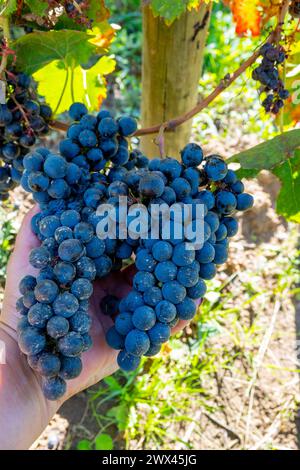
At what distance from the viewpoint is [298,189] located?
1.35m

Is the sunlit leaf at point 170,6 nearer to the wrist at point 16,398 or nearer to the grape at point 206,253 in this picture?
the grape at point 206,253

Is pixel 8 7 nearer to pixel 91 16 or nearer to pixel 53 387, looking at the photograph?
pixel 91 16

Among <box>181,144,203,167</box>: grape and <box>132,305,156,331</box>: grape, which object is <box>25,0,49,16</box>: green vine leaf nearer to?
<box>181,144,203,167</box>: grape

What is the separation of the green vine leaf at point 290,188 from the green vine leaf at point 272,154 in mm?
139

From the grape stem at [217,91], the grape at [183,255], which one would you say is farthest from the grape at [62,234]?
the grape stem at [217,91]

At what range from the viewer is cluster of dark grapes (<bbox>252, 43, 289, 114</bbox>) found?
1.33 meters

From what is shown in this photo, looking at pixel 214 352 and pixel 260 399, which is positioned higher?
pixel 214 352

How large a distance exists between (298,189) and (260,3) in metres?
0.61

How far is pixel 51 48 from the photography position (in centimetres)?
135

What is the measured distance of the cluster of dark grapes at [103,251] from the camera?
3.17 ft

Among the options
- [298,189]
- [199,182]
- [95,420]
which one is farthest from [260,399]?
[199,182]

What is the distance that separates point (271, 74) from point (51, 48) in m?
0.61

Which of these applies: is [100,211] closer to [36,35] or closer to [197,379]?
[36,35]

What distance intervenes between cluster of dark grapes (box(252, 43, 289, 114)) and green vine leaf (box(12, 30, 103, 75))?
1.52ft
